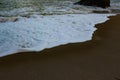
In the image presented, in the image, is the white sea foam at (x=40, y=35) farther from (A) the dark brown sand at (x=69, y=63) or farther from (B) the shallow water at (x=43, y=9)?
(B) the shallow water at (x=43, y=9)

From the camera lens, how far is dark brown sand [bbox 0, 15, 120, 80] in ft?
13.0

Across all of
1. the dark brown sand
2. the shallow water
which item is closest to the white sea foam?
the dark brown sand

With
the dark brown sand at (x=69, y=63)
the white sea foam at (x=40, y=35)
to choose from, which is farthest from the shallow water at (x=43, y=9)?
the dark brown sand at (x=69, y=63)

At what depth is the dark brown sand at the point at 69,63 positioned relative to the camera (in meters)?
3.97

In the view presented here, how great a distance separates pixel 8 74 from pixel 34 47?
61.4 inches

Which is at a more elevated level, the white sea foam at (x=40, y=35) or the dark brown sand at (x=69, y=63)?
the white sea foam at (x=40, y=35)

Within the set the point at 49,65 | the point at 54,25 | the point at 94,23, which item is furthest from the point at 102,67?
the point at 94,23

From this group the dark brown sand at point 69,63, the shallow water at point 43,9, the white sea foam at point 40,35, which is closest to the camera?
the dark brown sand at point 69,63

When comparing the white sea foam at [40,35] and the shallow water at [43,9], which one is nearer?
the white sea foam at [40,35]

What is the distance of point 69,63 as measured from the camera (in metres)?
4.54

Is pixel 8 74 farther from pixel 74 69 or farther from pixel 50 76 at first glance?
pixel 74 69

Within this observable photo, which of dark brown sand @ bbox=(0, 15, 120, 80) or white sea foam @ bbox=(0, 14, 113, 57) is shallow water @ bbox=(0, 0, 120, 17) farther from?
dark brown sand @ bbox=(0, 15, 120, 80)

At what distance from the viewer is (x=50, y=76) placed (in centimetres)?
396

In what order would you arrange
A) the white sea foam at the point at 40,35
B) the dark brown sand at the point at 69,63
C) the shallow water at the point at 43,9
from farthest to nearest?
the shallow water at the point at 43,9
the white sea foam at the point at 40,35
the dark brown sand at the point at 69,63
